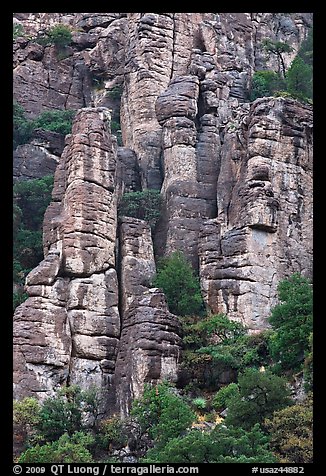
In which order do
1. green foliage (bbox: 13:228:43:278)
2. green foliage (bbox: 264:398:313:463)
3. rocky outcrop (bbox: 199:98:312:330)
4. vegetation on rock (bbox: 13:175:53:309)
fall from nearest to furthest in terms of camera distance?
green foliage (bbox: 264:398:313:463)
rocky outcrop (bbox: 199:98:312:330)
green foliage (bbox: 13:228:43:278)
vegetation on rock (bbox: 13:175:53:309)

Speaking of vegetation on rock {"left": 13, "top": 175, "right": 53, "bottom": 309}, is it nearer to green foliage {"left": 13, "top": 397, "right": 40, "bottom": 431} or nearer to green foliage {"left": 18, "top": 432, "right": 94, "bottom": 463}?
green foliage {"left": 13, "top": 397, "right": 40, "bottom": 431}

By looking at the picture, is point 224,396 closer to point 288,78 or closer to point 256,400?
point 256,400

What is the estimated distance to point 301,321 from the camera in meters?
38.8

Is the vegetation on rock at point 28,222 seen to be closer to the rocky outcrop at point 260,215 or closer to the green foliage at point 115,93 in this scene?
the green foliage at point 115,93

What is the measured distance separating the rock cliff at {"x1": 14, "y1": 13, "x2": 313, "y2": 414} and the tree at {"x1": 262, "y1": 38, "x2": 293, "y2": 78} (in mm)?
4760

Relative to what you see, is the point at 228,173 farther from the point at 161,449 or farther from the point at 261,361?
the point at 161,449

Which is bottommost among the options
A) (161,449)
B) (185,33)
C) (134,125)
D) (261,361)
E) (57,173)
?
(161,449)

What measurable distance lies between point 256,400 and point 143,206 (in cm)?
1548

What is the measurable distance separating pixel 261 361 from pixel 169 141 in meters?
13.9

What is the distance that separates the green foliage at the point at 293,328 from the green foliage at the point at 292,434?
4.14 m

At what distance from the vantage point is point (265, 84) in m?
59.7

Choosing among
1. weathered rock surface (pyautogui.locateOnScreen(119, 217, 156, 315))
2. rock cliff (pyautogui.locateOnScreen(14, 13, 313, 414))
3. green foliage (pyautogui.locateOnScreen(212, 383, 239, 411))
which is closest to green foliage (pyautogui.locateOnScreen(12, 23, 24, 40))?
rock cliff (pyautogui.locateOnScreen(14, 13, 313, 414))

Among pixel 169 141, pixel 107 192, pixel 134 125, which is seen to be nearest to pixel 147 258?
pixel 107 192

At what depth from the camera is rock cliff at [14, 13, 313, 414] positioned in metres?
41.2
